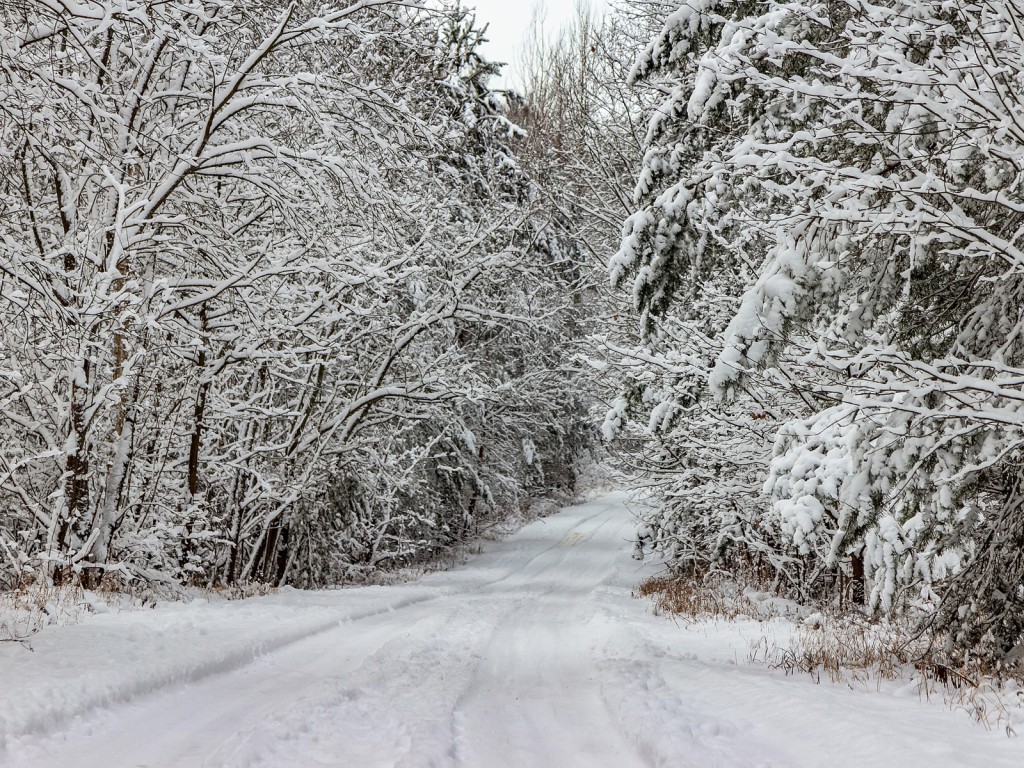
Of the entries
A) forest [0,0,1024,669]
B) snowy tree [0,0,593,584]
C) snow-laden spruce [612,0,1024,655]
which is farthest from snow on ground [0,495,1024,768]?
snowy tree [0,0,593,584]

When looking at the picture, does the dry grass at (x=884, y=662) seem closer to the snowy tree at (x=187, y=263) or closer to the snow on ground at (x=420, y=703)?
the snow on ground at (x=420, y=703)

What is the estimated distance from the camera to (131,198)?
852 centimetres

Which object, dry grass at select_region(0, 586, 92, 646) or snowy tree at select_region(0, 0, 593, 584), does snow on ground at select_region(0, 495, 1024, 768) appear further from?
snowy tree at select_region(0, 0, 593, 584)

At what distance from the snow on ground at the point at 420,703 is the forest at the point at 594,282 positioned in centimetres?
143

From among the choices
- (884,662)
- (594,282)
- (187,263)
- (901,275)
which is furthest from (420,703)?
(594,282)

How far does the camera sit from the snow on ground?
4055mm

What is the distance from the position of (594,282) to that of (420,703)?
518 inches

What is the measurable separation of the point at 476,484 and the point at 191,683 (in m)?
18.3

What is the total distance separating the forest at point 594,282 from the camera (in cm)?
518

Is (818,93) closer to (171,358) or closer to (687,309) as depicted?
(171,358)

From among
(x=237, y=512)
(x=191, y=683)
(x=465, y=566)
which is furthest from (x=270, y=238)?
(x=465, y=566)

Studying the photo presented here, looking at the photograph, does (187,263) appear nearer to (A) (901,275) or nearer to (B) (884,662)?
(A) (901,275)

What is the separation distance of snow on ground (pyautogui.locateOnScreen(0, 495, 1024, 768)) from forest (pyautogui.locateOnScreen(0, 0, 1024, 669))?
56.1 inches

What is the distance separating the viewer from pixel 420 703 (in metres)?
5.29
